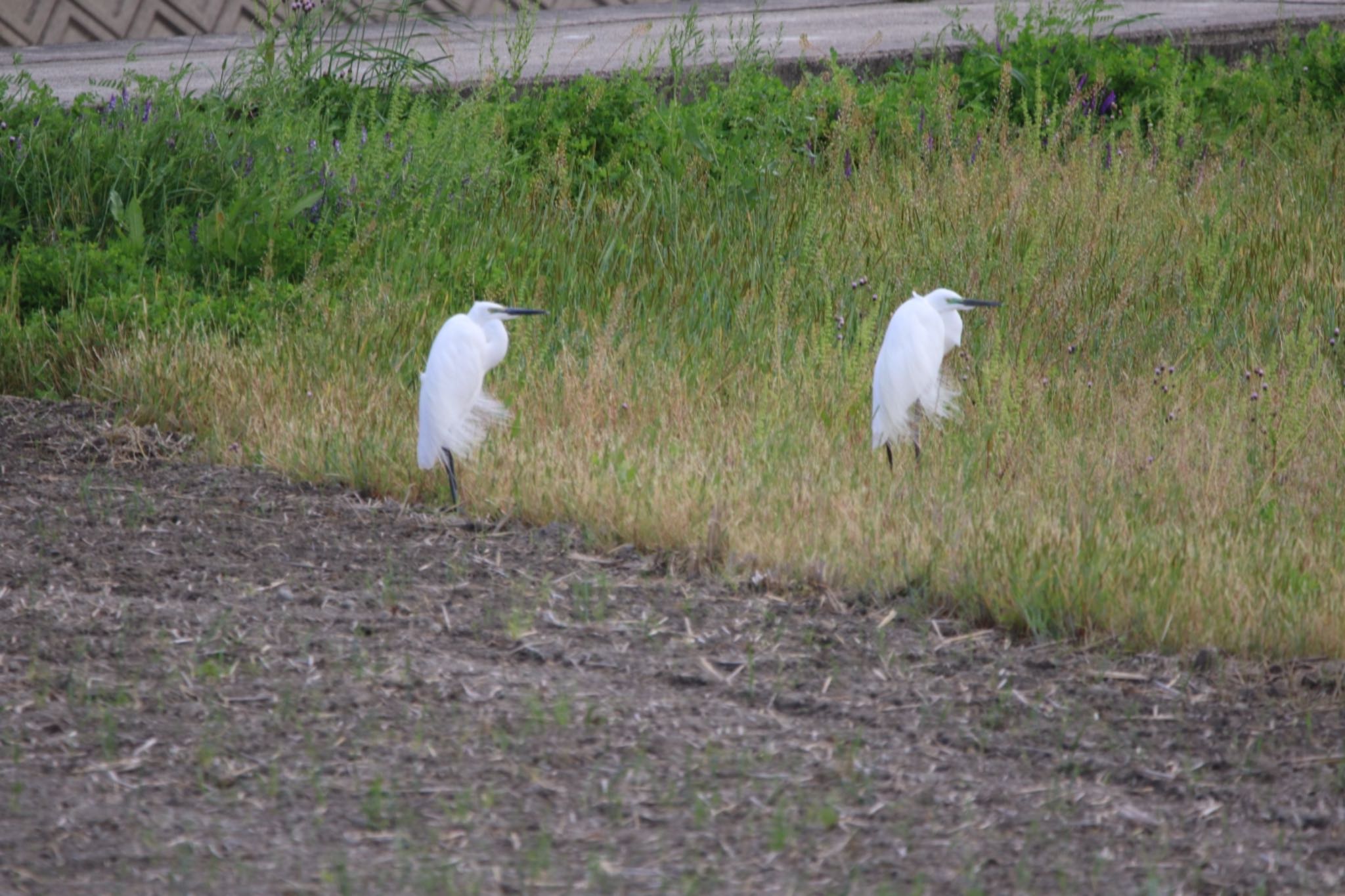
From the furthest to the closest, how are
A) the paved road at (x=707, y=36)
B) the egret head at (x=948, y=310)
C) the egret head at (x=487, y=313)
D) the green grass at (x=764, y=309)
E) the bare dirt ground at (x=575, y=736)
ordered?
the paved road at (x=707, y=36) → the egret head at (x=948, y=310) → the egret head at (x=487, y=313) → the green grass at (x=764, y=309) → the bare dirt ground at (x=575, y=736)

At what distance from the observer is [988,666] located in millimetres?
3314

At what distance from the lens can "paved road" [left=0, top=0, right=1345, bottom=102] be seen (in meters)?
8.60

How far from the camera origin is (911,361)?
396 centimetres

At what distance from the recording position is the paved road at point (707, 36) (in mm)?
8602

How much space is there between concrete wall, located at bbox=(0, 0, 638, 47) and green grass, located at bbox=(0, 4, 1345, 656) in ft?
11.6

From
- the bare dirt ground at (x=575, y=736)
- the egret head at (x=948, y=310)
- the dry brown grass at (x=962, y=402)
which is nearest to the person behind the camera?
the bare dirt ground at (x=575, y=736)

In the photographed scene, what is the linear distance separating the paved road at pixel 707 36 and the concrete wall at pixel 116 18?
231 millimetres

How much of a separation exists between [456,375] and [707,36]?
6971 millimetres

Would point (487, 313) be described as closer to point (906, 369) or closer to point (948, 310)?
point (906, 369)

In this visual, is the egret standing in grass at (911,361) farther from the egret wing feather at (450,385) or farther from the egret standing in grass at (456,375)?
the egret wing feather at (450,385)

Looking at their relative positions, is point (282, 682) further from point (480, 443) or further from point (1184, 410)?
point (1184, 410)

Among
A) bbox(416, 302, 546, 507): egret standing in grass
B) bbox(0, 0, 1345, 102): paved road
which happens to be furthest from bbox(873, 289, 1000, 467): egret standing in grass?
bbox(0, 0, 1345, 102): paved road

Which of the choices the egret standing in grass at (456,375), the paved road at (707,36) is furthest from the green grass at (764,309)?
the paved road at (707,36)

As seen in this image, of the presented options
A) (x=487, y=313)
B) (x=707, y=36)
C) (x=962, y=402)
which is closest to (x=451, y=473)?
(x=487, y=313)
